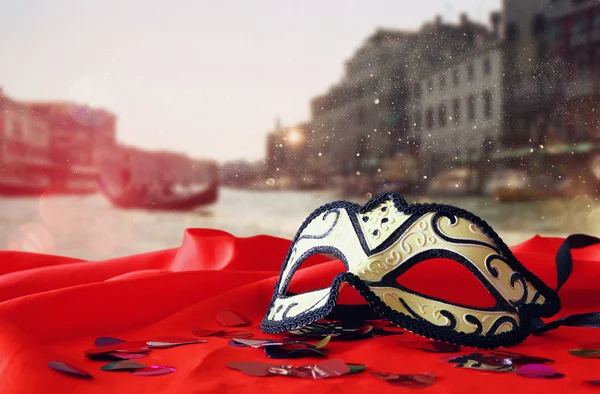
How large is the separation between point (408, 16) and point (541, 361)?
65.6 inches

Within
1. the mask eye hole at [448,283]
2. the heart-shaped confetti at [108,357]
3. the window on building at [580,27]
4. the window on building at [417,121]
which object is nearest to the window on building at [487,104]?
the window on building at [417,121]

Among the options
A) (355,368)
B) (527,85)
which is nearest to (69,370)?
(355,368)

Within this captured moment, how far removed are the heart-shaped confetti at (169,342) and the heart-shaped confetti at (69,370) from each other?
0.16m

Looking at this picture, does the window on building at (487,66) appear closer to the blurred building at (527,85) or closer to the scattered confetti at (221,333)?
the blurred building at (527,85)

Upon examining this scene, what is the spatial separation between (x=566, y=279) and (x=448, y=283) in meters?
0.20

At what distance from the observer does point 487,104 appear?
2176 millimetres

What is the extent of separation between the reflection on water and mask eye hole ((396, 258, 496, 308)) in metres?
1.10

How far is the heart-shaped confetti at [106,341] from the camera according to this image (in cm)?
86

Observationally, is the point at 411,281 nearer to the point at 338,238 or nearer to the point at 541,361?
the point at 338,238

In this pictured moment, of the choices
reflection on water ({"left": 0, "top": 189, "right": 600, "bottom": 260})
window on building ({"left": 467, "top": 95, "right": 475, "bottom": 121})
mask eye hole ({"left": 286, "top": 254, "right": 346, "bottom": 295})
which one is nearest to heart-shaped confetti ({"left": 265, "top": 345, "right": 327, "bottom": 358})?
mask eye hole ({"left": 286, "top": 254, "right": 346, "bottom": 295})

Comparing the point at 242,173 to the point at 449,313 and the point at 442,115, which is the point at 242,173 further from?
the point at 449,313

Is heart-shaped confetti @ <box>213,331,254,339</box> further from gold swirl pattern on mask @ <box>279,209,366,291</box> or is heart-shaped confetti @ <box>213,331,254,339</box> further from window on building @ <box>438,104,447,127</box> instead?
window on building @ <box>438,104,447,127</box>

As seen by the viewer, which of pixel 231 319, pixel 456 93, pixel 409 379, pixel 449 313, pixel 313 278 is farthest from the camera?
pixel 456 93

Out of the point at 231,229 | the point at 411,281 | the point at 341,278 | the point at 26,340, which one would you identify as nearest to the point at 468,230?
the point at 341,278
